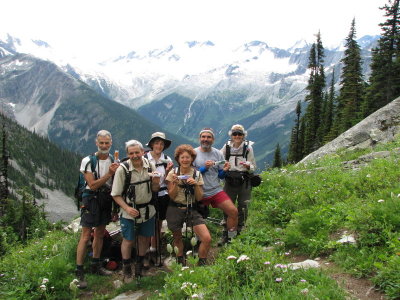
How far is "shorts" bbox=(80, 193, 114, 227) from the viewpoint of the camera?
690 centimetres

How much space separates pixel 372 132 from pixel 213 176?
46.0 feet

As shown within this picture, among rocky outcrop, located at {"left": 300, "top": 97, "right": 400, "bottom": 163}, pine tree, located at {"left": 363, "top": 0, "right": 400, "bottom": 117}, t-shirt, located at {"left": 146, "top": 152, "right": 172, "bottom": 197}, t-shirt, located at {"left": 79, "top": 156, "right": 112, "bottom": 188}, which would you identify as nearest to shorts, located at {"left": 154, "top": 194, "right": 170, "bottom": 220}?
t-shirt, located at {"left": 146, "top": 152, "right": 172, "bottom": 197}

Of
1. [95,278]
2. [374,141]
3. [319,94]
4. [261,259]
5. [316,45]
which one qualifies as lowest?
[95,278]

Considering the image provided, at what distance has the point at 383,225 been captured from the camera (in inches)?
193

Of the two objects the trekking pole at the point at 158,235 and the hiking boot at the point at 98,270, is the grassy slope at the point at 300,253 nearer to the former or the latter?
the hiking boot at the point at 98,270

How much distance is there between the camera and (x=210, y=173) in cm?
720

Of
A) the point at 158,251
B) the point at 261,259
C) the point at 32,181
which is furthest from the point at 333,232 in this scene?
the point at 32,181

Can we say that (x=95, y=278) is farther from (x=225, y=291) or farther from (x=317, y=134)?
(x=317, y=134)

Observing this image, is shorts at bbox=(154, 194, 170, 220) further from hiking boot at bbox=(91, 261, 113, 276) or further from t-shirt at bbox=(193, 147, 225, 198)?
hiking boot at bbox=(91, 261, 113, 276)

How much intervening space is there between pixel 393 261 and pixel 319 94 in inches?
1955

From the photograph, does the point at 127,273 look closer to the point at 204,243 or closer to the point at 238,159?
the point at 204,243

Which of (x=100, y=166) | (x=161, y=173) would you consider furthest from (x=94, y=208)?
(x=161, y=173)

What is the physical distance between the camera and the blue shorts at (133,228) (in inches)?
263

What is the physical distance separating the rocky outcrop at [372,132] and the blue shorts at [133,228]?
40.8 feet
